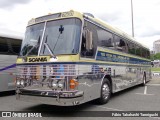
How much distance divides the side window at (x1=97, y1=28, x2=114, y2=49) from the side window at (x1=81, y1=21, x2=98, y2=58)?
0.36 metres

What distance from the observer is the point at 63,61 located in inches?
255

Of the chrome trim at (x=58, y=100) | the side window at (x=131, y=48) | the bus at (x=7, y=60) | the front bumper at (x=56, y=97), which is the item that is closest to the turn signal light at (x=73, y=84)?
the front bumper at (x=56, y=97)

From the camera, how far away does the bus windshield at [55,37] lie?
6.67 m

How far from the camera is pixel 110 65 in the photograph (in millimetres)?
9180

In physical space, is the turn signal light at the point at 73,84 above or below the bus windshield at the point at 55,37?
below

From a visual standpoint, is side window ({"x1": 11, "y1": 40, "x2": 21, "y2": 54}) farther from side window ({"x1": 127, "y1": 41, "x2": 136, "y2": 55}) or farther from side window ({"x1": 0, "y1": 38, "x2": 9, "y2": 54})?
side window ({"x1": 127, "y1": 41, "x2": 136, "y2": 55})

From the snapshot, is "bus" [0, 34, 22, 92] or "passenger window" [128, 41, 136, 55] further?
"passenger window" [128, 41, 136, 55]

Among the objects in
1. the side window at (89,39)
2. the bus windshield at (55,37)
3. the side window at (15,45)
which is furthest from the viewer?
the side window at (15,45)

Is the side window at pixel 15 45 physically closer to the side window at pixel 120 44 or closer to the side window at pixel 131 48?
the side window at pixel 120 44

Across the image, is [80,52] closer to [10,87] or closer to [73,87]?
[73,87]

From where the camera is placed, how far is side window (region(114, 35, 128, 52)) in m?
10.1

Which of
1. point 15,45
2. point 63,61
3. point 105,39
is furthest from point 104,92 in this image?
point 15,45

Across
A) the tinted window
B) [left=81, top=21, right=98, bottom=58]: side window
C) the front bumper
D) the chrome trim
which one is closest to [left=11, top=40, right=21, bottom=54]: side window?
the front bumper

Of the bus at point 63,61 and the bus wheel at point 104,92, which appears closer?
the bus at point 63,61
